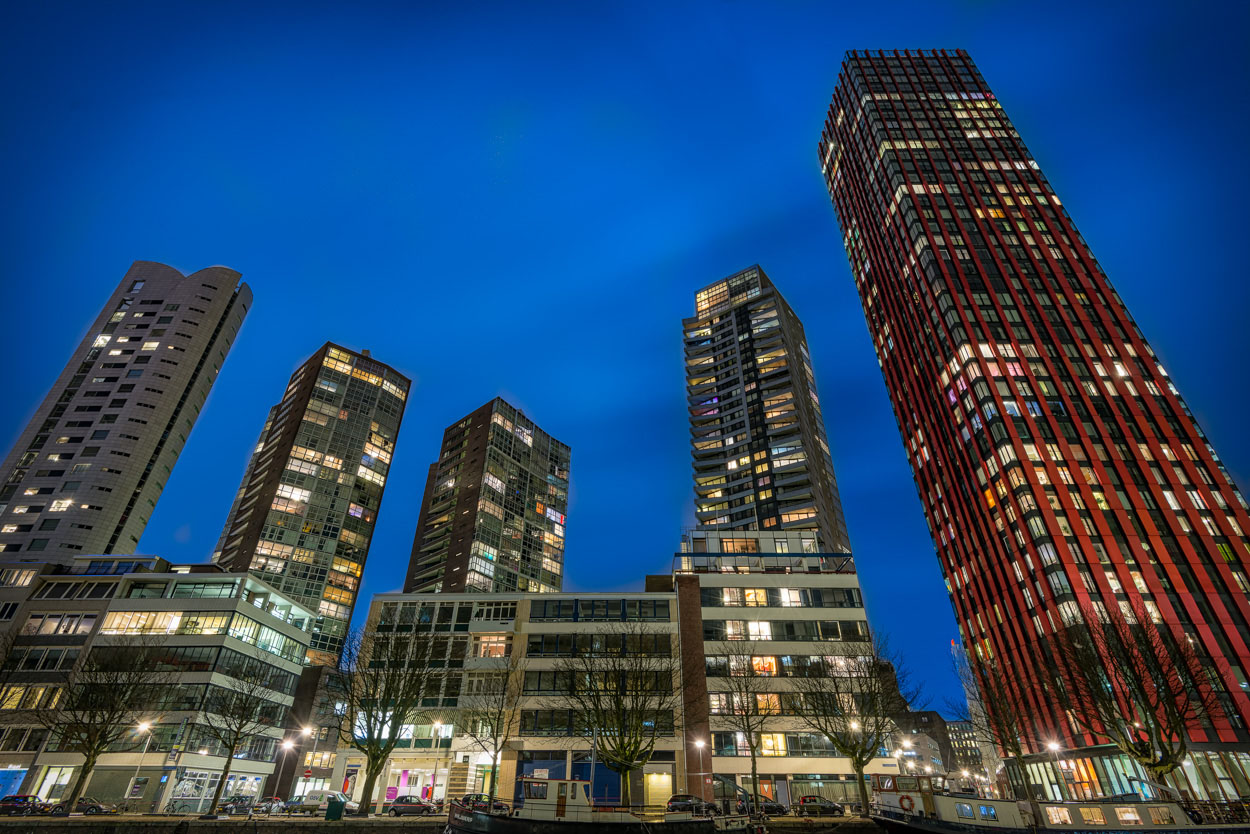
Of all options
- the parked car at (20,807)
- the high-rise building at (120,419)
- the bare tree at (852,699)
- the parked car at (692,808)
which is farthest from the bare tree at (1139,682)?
the high-rise building at (120,419)

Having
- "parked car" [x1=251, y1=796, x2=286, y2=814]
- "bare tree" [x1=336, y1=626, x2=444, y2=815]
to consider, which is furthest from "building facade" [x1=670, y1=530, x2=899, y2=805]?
"parked car" [x1=251, y1=796, x2=286, y2=814]

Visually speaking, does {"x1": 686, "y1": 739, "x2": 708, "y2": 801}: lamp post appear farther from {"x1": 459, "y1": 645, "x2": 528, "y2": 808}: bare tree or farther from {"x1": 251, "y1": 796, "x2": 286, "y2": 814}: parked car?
{"x1": 251, "y1": 796, "x2": 286, "y2": 814}: parked car

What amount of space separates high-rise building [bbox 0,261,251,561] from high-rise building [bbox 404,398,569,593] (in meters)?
53.5

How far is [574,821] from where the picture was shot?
30141 mm

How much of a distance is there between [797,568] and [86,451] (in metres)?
124

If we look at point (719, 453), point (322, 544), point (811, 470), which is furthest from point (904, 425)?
point (322, 544)

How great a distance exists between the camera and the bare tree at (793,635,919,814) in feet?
164

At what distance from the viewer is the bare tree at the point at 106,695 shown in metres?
49.3

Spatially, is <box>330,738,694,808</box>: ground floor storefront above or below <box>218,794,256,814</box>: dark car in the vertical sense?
above

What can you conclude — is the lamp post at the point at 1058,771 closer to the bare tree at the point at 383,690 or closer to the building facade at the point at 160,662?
the bare tree at the point at 383,690

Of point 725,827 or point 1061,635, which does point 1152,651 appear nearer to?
point 1061,635

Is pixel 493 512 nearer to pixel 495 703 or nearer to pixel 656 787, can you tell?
pixel 495 703

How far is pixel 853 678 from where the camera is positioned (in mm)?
57594

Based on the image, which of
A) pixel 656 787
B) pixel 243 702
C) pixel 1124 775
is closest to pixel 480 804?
pixel 656 787
